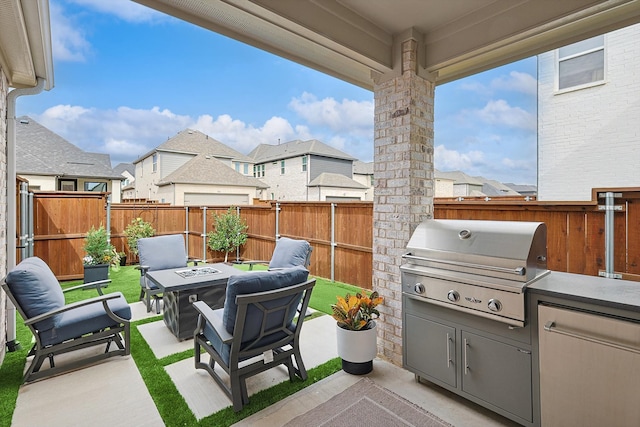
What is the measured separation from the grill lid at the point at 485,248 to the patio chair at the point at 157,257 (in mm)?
3946

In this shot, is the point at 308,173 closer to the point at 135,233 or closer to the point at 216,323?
the point at 135,233

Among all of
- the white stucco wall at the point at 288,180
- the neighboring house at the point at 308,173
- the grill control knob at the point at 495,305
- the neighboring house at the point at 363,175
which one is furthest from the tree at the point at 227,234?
the neighboring house at the point at 363,175

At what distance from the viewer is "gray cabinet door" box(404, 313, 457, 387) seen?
8.21 ft

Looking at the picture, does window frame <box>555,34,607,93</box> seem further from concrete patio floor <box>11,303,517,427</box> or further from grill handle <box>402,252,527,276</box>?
concrete patio floor <box>11,303,517,427</box>

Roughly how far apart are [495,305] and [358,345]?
4.14 feet

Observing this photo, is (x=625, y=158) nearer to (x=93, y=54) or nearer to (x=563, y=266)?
(x=563, y=266)

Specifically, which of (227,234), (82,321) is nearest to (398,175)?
(82,321)

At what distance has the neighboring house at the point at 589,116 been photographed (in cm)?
569

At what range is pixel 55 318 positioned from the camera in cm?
293

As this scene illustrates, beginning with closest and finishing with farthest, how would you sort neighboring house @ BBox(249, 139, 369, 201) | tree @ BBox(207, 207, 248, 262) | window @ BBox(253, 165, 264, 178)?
tree @ BBox(207, 207, 248, 262) < neighboring house @ BBox(249, 139, 369, 201) < window @ BBox(253, 165, 264, 178)

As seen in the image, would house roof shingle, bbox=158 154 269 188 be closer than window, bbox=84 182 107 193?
No

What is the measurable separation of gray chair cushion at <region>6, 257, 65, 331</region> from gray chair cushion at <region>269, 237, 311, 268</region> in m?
2.72

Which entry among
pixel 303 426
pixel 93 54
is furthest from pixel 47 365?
pixel 93 54

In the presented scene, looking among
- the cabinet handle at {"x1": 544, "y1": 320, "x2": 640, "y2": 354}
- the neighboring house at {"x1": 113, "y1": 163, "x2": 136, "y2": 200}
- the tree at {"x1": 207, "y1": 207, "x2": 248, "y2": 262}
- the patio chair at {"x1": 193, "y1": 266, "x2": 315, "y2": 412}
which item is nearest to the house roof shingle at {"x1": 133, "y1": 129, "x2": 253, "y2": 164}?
the neighboring house at {"x1": 113, "y1": 163, "x2": 136, "y2": 200}
